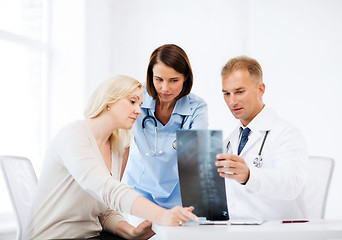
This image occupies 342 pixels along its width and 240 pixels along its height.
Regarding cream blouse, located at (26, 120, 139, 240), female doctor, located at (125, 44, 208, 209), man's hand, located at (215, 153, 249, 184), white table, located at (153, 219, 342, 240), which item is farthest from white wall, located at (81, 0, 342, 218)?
white table, located at (153, 219, 342, 240)

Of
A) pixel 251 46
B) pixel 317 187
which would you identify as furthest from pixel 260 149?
pixel 251 46

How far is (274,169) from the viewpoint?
143 centimetres

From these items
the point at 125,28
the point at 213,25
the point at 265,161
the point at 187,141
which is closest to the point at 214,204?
the point at 187,141

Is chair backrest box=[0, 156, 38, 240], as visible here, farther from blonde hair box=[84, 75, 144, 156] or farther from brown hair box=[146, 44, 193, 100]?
brown hair box=[146, 44, 193, 100]

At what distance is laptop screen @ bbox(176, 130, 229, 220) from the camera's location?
1.15 m

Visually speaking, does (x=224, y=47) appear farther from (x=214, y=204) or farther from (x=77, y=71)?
(x=214, y=204)

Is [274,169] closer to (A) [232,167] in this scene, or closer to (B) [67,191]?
(A) [232,167]

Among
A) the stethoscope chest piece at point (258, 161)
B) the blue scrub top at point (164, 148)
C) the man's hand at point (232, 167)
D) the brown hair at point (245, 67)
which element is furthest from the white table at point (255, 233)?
the blue scrub top at point (164, 148)

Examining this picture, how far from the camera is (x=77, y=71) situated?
3.31m

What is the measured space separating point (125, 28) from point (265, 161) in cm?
248

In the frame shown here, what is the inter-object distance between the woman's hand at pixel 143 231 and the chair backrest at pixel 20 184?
39 centimetres

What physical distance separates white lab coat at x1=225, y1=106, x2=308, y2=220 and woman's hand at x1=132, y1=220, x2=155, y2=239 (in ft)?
1.29

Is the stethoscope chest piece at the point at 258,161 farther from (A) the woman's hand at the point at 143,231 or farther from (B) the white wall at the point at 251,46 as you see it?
(B) the white wall at the point at 251,46

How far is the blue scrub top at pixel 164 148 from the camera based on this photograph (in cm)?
194
